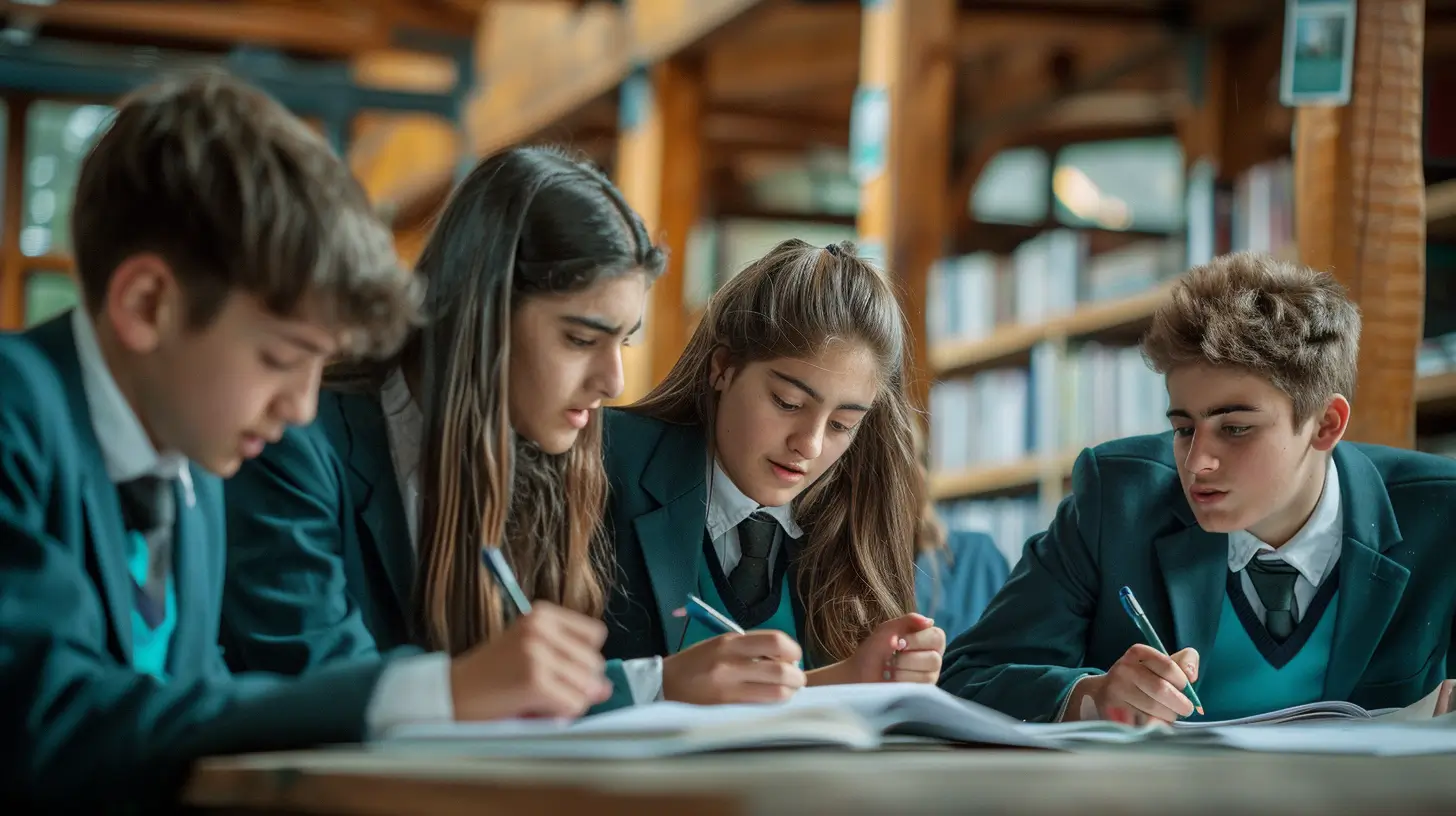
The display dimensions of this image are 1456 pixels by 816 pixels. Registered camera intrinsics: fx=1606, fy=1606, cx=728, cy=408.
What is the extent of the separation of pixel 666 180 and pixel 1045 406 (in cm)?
149

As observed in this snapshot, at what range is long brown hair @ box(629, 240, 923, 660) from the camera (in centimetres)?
211

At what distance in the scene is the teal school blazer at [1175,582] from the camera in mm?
2020

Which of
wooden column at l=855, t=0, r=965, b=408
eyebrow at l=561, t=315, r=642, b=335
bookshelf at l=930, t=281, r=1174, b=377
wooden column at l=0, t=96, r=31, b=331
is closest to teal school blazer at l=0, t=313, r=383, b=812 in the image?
eyebrow at l=561, t=315, r=642, b=335

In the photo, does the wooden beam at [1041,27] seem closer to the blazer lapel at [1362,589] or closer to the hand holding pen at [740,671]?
the blazer lapel at [1362,589]

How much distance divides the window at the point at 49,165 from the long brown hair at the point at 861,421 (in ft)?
25.0

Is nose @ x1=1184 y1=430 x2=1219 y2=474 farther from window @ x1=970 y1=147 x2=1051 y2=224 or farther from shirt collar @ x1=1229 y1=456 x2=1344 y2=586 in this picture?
window @ x1=970 y1=147 x2=1051 y2=224

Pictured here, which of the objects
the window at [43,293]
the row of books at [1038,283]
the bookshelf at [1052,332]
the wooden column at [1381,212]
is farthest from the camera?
the window at [43,293]

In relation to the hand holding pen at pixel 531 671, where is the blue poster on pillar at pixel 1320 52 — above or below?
above

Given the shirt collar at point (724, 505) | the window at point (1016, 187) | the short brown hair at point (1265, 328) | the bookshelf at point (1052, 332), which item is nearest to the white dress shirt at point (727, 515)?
the shirt collar at point (724, 505)

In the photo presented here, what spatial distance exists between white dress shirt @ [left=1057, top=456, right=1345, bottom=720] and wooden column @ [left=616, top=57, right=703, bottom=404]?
3.30 metres

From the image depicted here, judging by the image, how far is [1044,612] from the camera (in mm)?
2098

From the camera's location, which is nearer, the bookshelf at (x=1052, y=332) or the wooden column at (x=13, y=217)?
the bookshelf at (x=1052, y=332)

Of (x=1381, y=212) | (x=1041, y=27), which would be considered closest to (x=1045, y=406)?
(x=1041, y=27)

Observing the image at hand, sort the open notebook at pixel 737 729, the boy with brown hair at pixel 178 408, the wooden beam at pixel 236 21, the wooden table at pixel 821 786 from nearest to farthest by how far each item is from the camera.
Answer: the wooden table at pixel 821 786 → the open notebook at pixel 737 729 → the boy with brown hair at pixel 178 408 → the wooden beam at pixel 236 21
